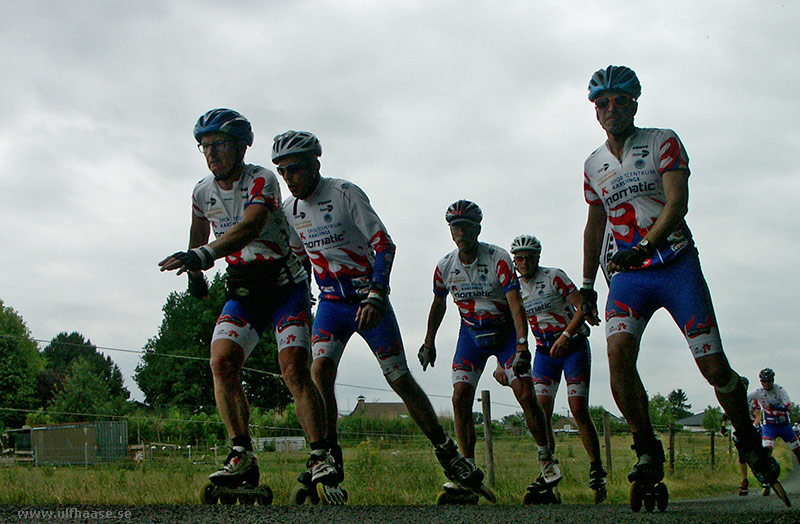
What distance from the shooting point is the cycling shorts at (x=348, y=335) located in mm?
6414

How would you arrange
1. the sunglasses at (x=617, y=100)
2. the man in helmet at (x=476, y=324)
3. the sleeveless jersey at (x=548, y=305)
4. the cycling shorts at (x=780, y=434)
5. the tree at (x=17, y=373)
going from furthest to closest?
the tree at (x=17, y=373) < the cycling shorts at (x=780, y=434) < the sleeveless jersey at (x=548, y=305) < the man in helmet at (x=476, y=324) < the sunglasses at (x=617, y=100)

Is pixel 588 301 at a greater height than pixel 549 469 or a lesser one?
greater

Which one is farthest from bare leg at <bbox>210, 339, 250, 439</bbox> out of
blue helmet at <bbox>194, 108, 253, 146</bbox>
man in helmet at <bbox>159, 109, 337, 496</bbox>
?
blue helmet at <bbox>194, 108, 253, 146</bbox>

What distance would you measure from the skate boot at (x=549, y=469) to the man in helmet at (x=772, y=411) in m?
8.63

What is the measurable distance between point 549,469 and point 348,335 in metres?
2.84

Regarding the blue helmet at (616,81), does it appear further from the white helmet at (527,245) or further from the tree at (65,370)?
the tree at (65,370)

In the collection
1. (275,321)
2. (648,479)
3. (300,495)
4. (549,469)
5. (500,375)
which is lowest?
(549,469)

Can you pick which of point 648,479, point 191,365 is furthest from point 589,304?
point 191,365

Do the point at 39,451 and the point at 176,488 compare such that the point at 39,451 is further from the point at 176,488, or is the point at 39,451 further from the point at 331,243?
the point at 331,243

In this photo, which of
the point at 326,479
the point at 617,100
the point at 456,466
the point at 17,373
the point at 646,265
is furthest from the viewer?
the point at 17,373

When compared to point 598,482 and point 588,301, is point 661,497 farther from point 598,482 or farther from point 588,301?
point 598,482

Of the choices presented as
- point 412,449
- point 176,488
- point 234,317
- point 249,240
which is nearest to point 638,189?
point 249,240

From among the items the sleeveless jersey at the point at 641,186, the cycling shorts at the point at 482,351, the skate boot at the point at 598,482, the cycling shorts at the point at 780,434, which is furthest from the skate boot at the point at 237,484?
the cycling shorts at the point at 780,434

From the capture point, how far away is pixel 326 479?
5660 millimetres
